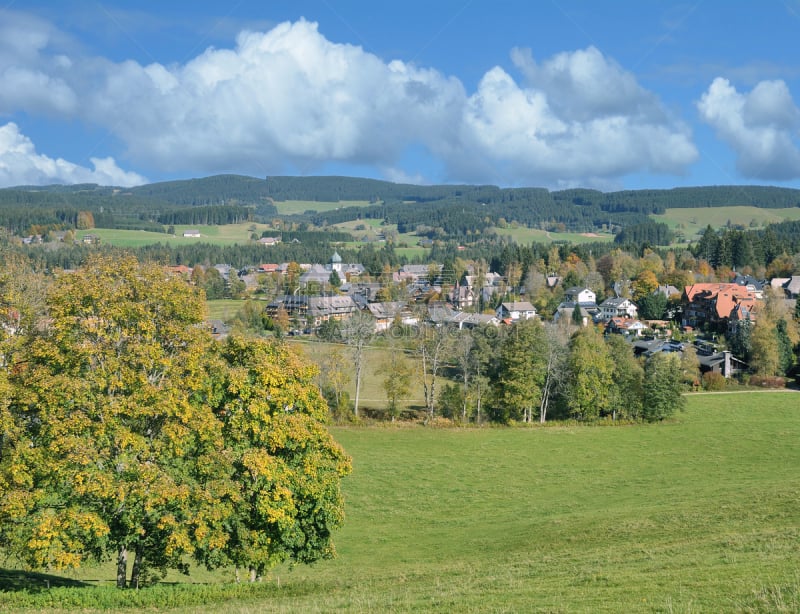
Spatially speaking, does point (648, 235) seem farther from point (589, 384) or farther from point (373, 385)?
point (589, 384)

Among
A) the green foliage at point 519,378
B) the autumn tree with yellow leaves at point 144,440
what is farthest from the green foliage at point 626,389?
the autumn tree with yellow leaves at point 144,440

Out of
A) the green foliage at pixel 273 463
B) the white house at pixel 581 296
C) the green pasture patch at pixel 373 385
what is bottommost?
the green pasture patch at pixel 373 385

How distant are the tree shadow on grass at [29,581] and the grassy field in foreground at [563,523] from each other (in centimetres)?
210

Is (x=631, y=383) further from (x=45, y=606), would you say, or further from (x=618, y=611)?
(x=45, y=606)

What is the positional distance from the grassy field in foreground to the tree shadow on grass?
2.10 metres

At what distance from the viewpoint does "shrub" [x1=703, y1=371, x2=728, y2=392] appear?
63.3 m

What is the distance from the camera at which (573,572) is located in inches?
665

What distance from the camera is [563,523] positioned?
2458 cm

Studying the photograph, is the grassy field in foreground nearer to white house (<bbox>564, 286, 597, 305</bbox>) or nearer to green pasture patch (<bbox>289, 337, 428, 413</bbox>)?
green pasture patch (<bbox>289, 337, 428, 413</bbox>)

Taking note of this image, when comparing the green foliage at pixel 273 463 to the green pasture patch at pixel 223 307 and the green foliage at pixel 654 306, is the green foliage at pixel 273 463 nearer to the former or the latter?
the green pasture patch at pixel 223 307

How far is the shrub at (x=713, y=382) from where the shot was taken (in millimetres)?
63344

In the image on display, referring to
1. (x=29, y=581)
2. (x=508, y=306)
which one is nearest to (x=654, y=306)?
(x=508, y=306)

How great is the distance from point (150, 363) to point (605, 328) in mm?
83283

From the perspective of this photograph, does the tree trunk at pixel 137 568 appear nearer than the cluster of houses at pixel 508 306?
Yes
